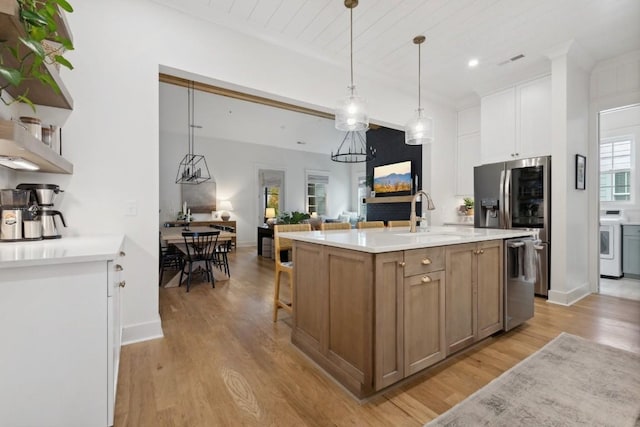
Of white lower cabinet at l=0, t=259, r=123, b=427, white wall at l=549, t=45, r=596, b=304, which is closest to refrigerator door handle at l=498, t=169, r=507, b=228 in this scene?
white wall at l=549, t=45, r=596, b=304

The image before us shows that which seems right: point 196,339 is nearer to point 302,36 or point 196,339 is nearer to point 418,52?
point 302,36

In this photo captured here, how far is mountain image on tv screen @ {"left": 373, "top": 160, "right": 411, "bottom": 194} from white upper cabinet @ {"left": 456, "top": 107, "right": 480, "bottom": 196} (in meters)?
0.85

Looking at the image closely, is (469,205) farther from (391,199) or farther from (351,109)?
(351,109)

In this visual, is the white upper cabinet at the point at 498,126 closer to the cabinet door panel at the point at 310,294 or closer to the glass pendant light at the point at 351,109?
the glass pendant light at the point at 351,109

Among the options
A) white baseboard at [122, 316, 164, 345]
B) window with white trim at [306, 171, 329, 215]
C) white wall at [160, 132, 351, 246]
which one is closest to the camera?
white baseboard at [122, 316, 164, 345]

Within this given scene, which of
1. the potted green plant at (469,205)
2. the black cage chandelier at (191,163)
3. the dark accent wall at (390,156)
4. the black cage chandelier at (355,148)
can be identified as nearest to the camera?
the potted green plant at (469,205)

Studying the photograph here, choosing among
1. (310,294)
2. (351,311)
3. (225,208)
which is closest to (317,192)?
(225,208)

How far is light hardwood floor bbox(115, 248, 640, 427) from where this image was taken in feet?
5.05

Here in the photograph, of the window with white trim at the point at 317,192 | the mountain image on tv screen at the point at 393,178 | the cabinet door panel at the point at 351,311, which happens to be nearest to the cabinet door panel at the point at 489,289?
the cabinet door panel at the point at 351,311

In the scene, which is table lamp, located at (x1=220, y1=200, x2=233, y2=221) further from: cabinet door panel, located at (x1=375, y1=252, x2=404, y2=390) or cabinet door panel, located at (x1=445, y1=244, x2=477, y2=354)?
cabinet door panel, located at (x1=375, y1=252, x2=404, y2=390)

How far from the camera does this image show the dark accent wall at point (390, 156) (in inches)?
206

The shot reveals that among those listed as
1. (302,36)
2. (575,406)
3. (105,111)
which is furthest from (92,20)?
(575,406)

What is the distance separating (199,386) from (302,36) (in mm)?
3352

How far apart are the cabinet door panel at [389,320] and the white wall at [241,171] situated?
7485 mm
